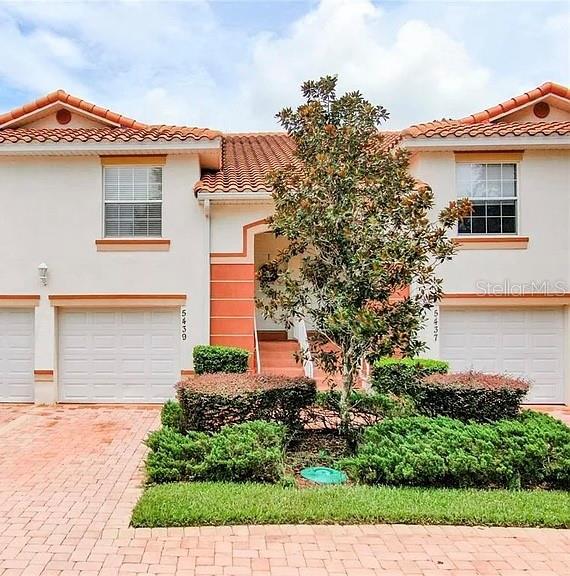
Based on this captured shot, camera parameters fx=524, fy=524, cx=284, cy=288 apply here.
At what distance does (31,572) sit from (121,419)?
264 inches

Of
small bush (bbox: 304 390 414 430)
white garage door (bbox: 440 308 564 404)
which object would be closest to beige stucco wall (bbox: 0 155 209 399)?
small bush (bbox: 304 390 414 430)

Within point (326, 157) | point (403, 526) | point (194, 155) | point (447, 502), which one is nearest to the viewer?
point (403, 526)

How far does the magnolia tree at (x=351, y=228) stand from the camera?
26.3 feet

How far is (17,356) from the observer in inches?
528

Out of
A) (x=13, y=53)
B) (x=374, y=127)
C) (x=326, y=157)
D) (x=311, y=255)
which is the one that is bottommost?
(x=311, y=255)

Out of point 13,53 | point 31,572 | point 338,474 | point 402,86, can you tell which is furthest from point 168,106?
point 31,572

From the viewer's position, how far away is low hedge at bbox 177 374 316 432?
8008 millimetres

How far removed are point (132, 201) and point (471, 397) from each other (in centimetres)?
919

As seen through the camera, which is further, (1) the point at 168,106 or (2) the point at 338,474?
(1) the point at 168,106

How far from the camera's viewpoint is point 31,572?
495cm

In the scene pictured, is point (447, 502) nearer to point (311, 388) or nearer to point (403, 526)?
point (403, 526)

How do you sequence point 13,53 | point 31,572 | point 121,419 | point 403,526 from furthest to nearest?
1. point 13,53
2. point 121,419
3. point 403,526
4. point 31,572

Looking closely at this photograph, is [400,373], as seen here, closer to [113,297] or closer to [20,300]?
[113,297]

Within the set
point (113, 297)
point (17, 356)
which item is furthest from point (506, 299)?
point (17, 356)
